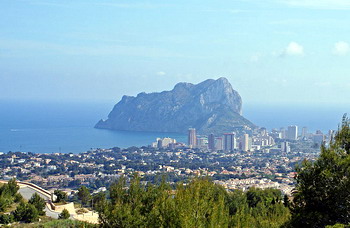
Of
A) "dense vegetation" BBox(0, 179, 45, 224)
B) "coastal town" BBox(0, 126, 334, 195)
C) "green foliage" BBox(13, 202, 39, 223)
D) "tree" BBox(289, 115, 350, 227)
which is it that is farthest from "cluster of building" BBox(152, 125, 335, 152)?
"tree" BBox(289, 115, 350, 227)

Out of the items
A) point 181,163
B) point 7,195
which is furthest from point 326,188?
point 181,163

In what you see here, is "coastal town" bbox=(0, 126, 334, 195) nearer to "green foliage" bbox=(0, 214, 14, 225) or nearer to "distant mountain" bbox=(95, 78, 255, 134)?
"green foliage" bbox=(0, 214, 14, 225)

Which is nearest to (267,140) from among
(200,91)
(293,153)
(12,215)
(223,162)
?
(293,153)

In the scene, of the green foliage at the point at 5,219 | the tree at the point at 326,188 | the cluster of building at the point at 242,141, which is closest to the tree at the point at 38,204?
the green foliage at the point at 5,219

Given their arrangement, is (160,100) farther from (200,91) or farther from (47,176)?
(47,176)

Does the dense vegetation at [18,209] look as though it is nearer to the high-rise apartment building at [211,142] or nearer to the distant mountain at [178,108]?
the high-rise apartment building at [211,142]

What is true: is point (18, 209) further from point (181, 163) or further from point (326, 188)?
point (181, 163)
